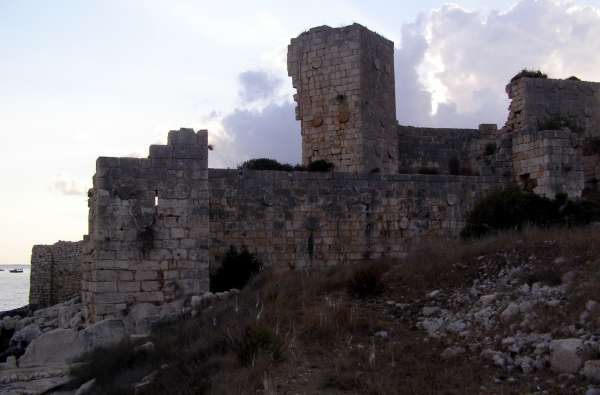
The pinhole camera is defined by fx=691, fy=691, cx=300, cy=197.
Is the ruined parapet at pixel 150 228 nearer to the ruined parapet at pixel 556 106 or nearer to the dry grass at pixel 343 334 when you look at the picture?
the dry grass at pixel 343 334

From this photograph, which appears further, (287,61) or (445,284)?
(287,61)

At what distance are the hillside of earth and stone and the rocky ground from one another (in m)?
0.03

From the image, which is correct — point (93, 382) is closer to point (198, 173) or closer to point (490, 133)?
point (198, 173)

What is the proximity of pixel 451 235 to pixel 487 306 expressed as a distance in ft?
26.5

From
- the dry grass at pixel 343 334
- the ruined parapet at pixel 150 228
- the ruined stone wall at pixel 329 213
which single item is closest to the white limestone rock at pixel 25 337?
the ruined parapet at pixel 150 228

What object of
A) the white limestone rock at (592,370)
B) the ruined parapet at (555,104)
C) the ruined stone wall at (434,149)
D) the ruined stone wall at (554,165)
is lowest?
the white limestone rock at (592,370)

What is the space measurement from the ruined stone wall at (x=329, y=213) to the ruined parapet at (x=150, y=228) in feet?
5.09

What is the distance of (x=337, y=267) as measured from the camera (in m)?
11.4

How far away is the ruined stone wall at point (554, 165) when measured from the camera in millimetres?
15812

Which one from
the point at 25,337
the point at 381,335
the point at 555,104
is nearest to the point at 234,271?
the point at 25,337

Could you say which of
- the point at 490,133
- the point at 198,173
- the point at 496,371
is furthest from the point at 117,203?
the point at 490,133

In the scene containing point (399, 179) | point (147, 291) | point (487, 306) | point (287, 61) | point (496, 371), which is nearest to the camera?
point (496, 371)

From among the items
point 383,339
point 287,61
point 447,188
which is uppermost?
point 287,61

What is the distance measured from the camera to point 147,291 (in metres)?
11.9
